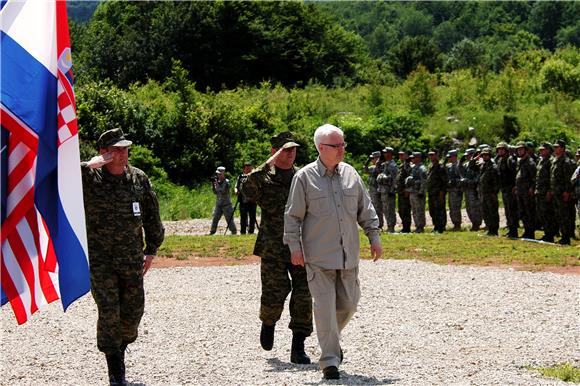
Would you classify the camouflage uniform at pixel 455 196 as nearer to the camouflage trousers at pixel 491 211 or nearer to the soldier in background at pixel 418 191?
the soldier in background at pixel 418 191

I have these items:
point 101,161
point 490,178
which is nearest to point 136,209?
point 101,161

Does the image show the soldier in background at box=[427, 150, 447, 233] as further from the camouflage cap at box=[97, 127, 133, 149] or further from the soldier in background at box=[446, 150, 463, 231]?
the camouflage cap at box=[97, 127, 133, 149]

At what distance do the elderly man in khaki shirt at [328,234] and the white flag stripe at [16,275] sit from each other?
A: 8.93 feet

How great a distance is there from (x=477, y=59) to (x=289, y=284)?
95.5 metres

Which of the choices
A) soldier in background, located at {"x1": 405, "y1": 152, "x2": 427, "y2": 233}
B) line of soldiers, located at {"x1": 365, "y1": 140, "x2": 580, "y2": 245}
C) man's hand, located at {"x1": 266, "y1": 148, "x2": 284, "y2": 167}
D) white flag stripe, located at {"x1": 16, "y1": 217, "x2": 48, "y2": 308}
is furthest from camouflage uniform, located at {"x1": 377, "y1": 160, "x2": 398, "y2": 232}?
white flag stripe, located at {"x1": 16, "y1": 217, "x2": 48, "y2": 308}

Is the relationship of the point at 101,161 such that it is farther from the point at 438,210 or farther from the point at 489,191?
the point at 438,210

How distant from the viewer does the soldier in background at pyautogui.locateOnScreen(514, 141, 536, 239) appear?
2528 centimetres

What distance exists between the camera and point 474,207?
2908 cm

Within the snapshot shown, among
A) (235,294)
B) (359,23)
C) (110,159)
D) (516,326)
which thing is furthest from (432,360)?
(359,23)

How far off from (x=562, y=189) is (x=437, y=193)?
5147 mm

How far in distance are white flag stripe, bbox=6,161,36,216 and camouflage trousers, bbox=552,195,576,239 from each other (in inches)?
691

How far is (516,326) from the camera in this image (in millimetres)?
12758

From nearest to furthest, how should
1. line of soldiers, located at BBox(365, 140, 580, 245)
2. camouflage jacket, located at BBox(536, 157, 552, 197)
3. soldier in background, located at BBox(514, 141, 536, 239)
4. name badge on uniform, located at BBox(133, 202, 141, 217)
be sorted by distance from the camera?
name badge on uniform, located at BBox(133, 202, 141, 217), line of soldiers, located at BBox(365, 140, 580, 245), camouflage jacket, located at BBox(536, 157, 552, 197), soldier in background, located at BBox(514, 141, 536, 239)

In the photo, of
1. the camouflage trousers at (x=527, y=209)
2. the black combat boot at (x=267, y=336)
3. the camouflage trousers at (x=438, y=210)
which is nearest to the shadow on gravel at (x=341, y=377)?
the black combat boot at (x=267, y=336)
